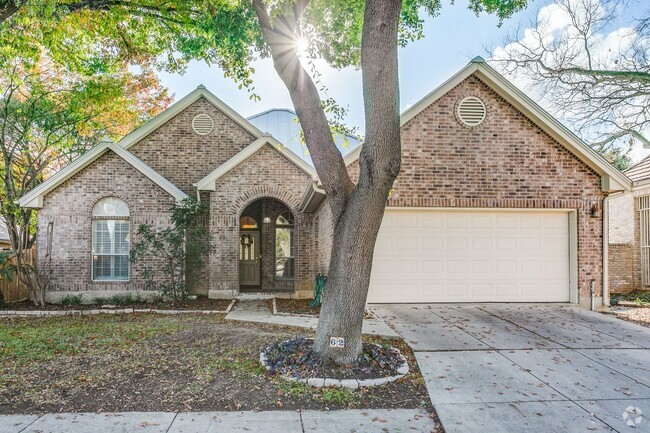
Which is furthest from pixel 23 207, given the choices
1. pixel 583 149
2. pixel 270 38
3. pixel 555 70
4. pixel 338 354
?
pixel 555 70

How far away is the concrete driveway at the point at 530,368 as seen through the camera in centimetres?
470

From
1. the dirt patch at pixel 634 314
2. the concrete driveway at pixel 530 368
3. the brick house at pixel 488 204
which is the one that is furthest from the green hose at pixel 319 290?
the dirt patch at pixel 634 314

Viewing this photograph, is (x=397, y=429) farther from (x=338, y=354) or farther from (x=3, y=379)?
(x=3, y=379)

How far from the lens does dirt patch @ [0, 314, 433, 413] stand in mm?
5035

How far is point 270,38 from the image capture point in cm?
635

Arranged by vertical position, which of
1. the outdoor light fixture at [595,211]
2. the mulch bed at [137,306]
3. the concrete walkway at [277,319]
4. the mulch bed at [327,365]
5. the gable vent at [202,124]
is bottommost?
the mulch bed at [137,306]

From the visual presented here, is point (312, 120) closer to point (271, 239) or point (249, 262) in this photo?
point (271, 239)

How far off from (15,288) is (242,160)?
7437 millimetres

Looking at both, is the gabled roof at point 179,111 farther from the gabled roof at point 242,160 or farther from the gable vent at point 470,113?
the gable vent at point 470,113

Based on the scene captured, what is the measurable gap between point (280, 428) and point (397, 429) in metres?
1.12

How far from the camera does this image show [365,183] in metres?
5.90

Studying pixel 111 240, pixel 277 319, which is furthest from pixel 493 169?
pixel 111 240

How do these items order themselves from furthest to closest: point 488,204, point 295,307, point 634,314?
1. point 295,307
2. point 488,204
3. point 634,314

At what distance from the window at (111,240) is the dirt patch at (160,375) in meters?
4.35
